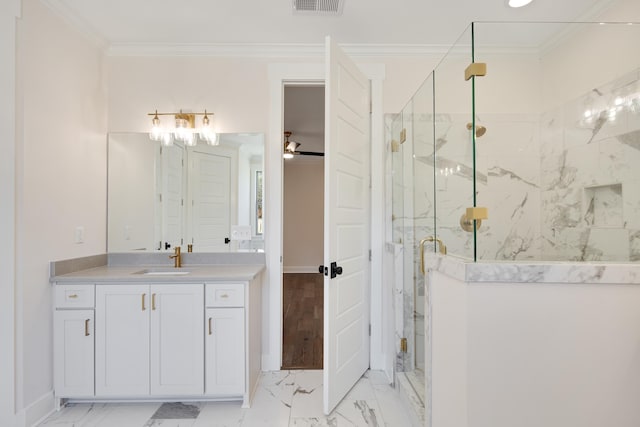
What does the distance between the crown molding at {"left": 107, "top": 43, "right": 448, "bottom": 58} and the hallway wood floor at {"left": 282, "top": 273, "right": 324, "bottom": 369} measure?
253 cm

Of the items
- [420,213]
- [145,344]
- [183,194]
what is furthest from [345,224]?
[145,344]

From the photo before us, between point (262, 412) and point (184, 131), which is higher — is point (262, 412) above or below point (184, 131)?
below

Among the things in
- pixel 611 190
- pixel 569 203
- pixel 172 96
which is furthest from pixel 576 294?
pixel 172 96

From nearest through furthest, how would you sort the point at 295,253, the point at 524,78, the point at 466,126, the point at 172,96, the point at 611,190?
the point at 466,126, the point at 611,190, the point at 524,78, the point at 172,96, the point at 295,253

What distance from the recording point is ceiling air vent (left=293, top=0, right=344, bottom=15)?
2.13 metres

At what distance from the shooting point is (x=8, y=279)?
188 cm

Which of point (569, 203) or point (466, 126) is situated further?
point (569, 203)

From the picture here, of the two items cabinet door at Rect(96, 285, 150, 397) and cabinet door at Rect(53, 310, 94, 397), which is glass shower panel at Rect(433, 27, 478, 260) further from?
cabinet door at Rect(53, 310, 94, 397)

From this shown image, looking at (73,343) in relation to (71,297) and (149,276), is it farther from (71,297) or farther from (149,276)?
(149,276)

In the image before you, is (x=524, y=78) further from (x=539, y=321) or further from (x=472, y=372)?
(x=472, y=372)

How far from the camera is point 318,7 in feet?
7.14

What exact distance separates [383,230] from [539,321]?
1.52 metres

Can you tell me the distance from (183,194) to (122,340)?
1.14 m

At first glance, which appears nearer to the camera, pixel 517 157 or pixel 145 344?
pixel 145 344
